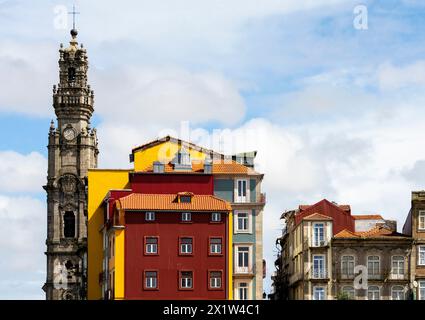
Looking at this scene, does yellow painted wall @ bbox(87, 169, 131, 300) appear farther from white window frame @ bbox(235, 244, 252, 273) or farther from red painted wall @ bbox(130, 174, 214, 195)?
white window frame @ bbox(235, 244, 252, 273)

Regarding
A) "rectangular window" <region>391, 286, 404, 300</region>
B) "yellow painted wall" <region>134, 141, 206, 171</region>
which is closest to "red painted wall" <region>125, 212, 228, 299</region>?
"yellow painted wall" <region>134, 141, 206, 171</region>

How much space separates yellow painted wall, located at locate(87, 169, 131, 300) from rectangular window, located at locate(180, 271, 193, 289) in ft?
49.5

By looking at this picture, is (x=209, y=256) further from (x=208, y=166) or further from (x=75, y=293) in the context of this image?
(x=75, y=293)

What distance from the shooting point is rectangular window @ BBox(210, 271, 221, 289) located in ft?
349

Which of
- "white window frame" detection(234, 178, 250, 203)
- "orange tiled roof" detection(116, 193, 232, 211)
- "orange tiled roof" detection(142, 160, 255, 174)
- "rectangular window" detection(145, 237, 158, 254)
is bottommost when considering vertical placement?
"rectangular window" detection(145, 237, 158, 254)

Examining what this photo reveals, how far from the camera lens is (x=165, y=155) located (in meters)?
118

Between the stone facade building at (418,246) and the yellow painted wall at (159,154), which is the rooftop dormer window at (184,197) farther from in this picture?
the stone facade building at (418,246)

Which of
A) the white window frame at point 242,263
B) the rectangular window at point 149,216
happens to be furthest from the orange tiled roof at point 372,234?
the rectangular window at point 149,216

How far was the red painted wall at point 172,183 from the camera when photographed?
11269 cm

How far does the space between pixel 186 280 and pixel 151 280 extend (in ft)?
10.6

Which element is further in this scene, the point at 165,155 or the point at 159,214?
the point at 165,155

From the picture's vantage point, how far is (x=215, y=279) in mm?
106938
